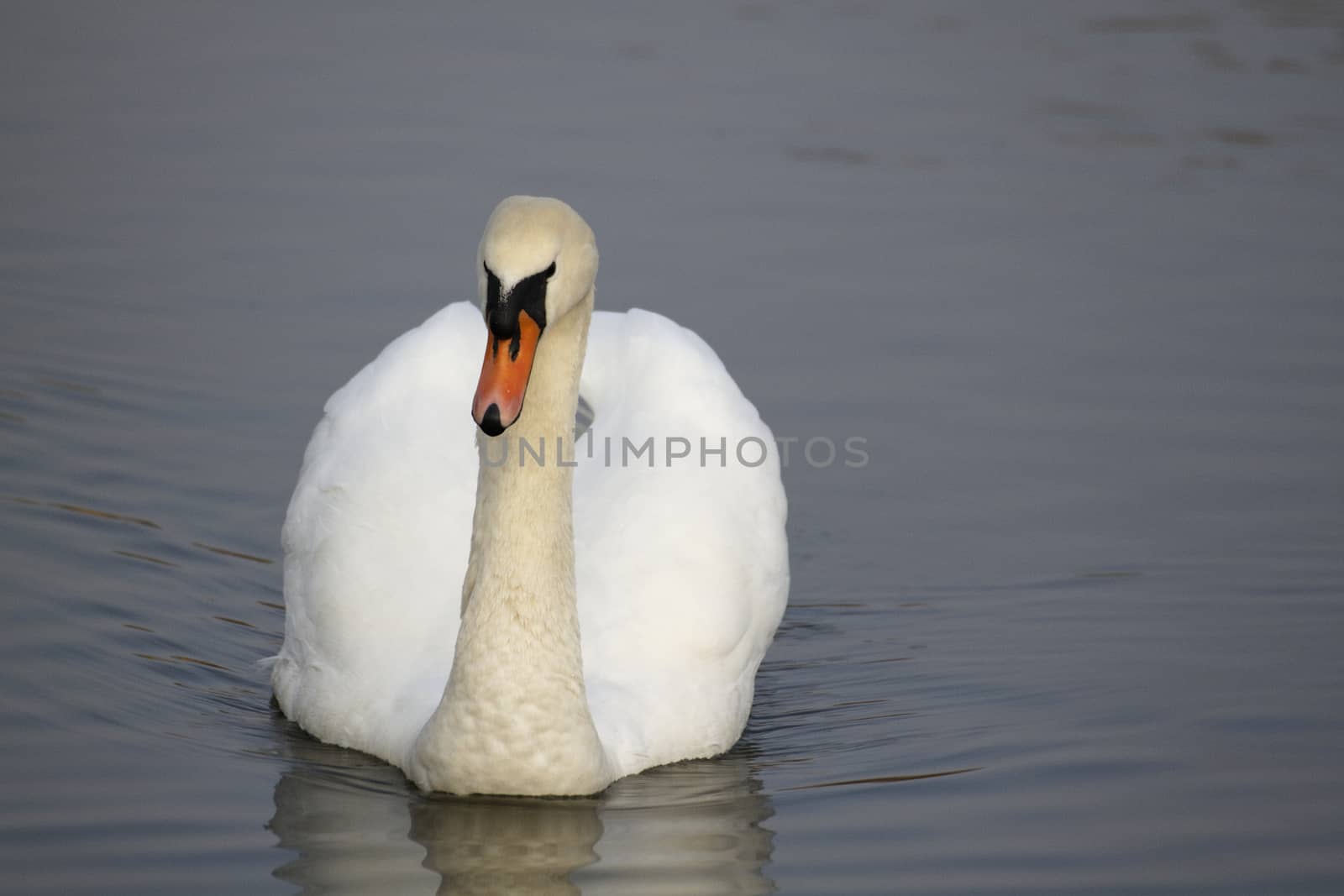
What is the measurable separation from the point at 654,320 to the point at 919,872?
2.74 metres

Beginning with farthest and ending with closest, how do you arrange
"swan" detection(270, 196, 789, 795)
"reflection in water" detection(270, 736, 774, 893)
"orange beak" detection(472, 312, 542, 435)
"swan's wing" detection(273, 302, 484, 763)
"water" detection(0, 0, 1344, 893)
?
1. "swan's wing" detection(273, 302, 484, 763)
2. "water" detection(0, 0, 1344, 893)
3. "swan" detection(270, 196, 789, 795)
4. "reflection in water" detection(270, 736, 774, 893)
5. "orange beak" detection(472, 312, 542, 435)

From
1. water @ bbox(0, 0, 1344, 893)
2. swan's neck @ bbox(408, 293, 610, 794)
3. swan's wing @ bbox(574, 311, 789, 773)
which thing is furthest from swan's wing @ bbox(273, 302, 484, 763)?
swan's wing @ bbox(574, 311, 789, 773)

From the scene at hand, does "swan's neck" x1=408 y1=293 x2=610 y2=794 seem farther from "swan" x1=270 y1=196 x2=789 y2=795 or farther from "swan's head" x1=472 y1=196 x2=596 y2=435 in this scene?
"swan's head" x1=472 y1=196 x2=596 y2=435

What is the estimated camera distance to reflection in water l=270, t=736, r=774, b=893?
19.2 feet

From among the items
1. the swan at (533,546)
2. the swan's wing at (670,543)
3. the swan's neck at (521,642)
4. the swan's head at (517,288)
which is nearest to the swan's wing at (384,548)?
the swan at (533,546)

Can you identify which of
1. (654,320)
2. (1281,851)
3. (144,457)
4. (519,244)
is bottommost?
(1281,851)

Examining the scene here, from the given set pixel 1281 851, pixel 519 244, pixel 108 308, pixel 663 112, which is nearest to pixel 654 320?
pixel 519 244

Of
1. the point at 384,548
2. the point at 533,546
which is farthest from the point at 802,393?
the point at 533,546

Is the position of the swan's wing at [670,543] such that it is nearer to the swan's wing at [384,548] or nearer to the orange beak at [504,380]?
the swan's wing at [384,548]

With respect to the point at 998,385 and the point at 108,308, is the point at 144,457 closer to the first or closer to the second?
the point at 108,308

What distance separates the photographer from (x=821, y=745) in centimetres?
700

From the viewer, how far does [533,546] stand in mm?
6250

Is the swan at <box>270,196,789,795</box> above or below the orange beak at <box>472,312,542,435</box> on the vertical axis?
below

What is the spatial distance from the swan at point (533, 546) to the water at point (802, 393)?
0.58 feet
